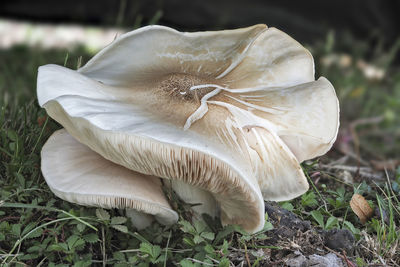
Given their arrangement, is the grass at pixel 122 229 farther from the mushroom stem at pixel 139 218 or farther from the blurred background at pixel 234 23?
the blurred background at pixel 234 23

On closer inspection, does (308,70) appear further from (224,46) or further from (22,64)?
(22,64)

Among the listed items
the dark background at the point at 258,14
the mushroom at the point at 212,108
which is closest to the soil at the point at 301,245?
the mushroom at the point at 212,108

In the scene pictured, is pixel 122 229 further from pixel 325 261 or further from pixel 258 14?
pixel 258 14

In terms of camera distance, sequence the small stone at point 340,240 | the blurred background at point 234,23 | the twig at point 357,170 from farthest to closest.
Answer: the blurred background at point 234,23
the twig at point 357,170
the small stone at point 340,240

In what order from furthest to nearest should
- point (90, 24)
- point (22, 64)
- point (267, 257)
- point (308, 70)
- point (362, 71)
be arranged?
point (90, 24), point (362, 71), point (22, 64), point (308, 70), point (267, 257)

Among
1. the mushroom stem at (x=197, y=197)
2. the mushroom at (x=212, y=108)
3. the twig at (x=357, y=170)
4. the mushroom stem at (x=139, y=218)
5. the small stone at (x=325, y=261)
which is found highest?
the mushroom at (x=212, y=108)

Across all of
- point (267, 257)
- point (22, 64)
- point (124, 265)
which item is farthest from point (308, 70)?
point (22, 64)
